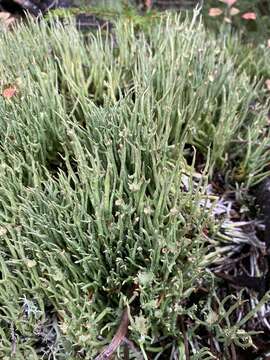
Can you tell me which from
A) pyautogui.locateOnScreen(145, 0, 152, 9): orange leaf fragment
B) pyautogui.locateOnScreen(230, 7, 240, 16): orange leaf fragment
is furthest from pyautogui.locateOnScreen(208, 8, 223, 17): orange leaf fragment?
pyautogui.locateOnScreen(145, 0, 152, 9): orange leaf fragment

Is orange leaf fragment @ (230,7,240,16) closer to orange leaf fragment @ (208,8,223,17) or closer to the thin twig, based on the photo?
orange leaf fragment @ (208,8,223,17)

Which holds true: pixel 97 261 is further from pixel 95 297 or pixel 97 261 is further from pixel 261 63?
pixel 261 63

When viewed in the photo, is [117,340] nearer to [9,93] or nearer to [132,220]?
[132,220]

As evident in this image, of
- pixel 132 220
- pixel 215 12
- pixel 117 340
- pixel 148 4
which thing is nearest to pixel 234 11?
pixel 215 12

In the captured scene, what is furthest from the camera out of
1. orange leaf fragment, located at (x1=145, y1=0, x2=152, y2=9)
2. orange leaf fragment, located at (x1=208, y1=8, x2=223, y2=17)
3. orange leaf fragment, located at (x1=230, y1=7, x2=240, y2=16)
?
orange leaf fragment, located at (x1=145, y1=0, x2=152, y2=9)

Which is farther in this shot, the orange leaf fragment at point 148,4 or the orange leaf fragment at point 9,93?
the orange leaf fragment at point 148,4

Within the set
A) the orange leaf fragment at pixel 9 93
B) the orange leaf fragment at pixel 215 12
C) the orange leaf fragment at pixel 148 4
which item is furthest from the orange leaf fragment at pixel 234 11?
the orange leaf fragment at pixel 9 93

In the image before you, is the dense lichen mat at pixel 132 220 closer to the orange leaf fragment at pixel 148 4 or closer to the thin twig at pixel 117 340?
the thin twig at pixel 117 340

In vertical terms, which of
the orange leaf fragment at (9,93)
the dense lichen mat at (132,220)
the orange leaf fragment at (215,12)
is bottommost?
the dense lichen mat at (132,220)

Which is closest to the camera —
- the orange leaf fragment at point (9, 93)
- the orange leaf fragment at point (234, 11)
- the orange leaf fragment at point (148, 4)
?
the orange leaf fragment at point (9, 93)
